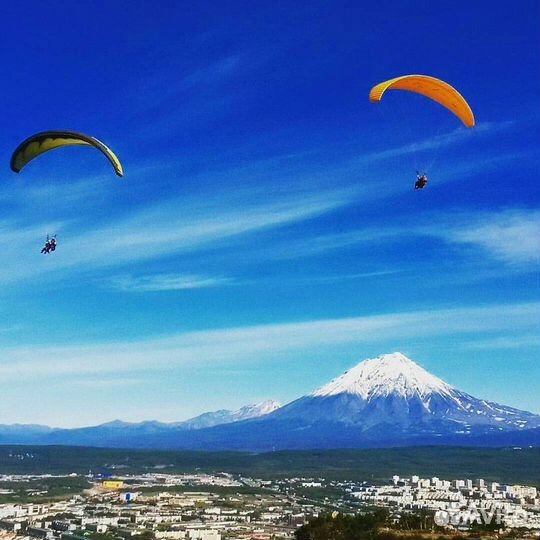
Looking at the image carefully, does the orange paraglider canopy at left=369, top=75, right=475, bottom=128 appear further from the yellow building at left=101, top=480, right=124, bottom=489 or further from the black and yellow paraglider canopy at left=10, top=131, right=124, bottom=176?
the yellow building at left=101, top=480, right=124, bottom=489

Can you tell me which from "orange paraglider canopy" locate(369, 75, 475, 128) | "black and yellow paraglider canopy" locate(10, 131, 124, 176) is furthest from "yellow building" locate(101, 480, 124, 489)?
"orange paraglider canopy" locate(369, 75, 475, 128)

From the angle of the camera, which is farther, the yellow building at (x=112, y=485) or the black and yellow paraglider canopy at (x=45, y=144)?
the yellow building at (x=112, y=485)

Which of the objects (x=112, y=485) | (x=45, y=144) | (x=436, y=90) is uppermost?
(x=436, y=90)

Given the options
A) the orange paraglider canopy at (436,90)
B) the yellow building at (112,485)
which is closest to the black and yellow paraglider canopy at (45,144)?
the orange paraglider canopy at (436,90)

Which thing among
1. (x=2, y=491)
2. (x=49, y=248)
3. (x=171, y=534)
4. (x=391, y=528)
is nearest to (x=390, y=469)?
(x=2, y=491)

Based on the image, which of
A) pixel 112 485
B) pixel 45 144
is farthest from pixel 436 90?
pixel 112 485

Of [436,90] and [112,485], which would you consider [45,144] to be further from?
[112,485]

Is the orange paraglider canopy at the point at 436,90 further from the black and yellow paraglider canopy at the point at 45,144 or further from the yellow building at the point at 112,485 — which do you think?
the yellow building at the point at 112,485
